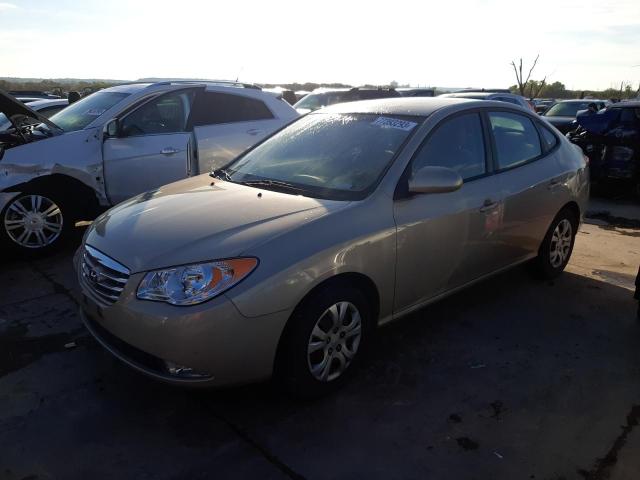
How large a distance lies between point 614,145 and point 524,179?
19.8 ft

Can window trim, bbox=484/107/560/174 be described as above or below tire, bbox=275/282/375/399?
above

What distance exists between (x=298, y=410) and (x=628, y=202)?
8.19 metres

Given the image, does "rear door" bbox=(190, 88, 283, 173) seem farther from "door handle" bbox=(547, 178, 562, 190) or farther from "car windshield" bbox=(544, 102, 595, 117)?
"car windshield" bbox=(544, 102, 595, 117)

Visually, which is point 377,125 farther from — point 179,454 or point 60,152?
point 60,152

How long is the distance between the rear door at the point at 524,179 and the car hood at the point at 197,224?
63.2 inches

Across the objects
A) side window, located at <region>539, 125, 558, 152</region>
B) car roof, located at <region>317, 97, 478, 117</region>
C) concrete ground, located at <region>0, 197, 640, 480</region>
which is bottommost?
concrete ground, located at <region>0, 197, 640, 480</region>

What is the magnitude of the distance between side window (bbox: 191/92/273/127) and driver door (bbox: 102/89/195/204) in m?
0.12

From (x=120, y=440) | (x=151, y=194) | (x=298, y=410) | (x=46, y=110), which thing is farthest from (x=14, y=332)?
(x=46, y=110)

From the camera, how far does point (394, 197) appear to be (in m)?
3.20

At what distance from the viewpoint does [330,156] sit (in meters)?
3.58

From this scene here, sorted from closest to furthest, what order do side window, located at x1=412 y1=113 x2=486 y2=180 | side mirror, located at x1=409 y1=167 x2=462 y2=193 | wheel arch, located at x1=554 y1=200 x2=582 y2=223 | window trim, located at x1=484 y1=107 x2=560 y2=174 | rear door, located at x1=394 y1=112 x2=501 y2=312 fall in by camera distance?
1. side mirror, located at x1=409 y1=167 x2=462 y2=193
2. rear door, located at x1=394 y1=112 x2=501 y2=312
3. side window, located at x1=412 y1=113 x2=486 y2=180
4. window trim, located at x1=484 y1=107 x2=560 y2=174
5. wheel arch, located at x1=554 y1=200 x2=582 y2=223

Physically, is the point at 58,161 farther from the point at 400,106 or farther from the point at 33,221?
the point at 400,106

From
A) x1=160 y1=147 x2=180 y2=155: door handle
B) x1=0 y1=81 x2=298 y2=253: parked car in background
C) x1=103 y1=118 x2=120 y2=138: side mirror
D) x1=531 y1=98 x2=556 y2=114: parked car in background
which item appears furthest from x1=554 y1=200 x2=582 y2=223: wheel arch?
x1=531 y1=98 x2=556 y2=114: parked car in background

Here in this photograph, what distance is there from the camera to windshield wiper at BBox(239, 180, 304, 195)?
11.0 feet
